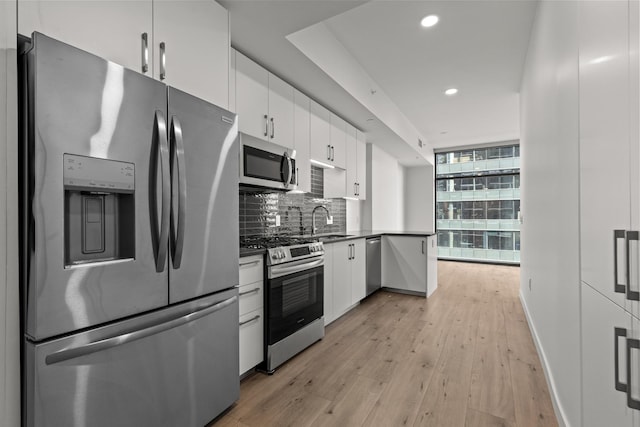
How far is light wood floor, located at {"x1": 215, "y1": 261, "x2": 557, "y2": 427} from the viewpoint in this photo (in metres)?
1.83

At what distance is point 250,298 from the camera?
2195mm

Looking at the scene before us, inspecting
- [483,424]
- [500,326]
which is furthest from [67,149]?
[500,326]

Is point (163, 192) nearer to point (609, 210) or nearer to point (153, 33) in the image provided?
point (153, 33)

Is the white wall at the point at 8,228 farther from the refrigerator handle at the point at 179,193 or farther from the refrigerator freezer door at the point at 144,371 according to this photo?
the refrigerator handle at the point at 179,193

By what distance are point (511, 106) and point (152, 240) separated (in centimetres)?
536

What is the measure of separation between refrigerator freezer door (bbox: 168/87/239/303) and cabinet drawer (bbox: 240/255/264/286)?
0.20 metres

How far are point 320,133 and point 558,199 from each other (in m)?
2.41

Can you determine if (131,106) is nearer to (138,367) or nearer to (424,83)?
(138,367)

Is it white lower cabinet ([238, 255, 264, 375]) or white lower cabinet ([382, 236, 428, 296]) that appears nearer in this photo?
white lower cabinet ([238, 255, 264, 375])

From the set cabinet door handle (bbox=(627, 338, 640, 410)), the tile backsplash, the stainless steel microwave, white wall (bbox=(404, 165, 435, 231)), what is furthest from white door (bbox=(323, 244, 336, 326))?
white wall (bbox=(404, 165, 435, 231))

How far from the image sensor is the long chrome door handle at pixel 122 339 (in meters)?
1.14

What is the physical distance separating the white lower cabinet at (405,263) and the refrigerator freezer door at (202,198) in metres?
3.15

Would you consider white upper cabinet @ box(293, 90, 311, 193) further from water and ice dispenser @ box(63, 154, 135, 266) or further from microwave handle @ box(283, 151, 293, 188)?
water and ice dispenser @ box(63, 154, 135, 266)

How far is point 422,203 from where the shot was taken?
7.96m
